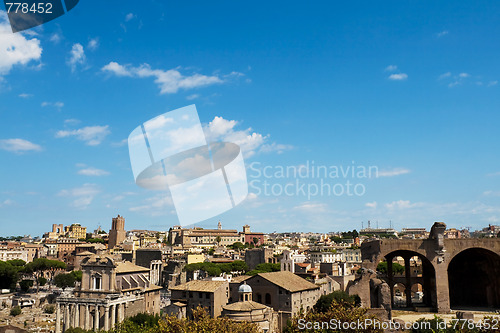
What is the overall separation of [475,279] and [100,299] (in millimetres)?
36902

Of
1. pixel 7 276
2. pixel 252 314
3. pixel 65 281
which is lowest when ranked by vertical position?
pixel 65 281

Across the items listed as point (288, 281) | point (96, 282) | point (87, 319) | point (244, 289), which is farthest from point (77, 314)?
point (288, 281)

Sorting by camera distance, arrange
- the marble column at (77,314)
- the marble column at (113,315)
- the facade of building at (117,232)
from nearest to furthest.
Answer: the marble column at (113,315), the marble column at (77,314), the facade of building at (117,232)

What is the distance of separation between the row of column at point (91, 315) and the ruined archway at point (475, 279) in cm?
3164

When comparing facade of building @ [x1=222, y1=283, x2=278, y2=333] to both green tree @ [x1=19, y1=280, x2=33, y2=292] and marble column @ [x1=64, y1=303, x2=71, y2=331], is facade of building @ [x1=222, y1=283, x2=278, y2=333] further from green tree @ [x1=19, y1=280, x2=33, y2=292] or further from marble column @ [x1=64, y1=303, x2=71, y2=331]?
green tree @ [x1=19, y1=280, x2=33, y2=292]

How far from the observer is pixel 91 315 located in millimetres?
38781

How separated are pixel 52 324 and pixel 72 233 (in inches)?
3857

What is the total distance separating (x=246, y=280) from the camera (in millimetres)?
41469

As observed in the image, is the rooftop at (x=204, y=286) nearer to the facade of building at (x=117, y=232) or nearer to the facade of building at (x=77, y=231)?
the facade of building at (x=117, y=232)

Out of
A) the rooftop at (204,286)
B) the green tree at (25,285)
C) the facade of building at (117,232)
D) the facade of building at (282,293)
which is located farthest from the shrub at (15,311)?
the facade of building at (117,232)

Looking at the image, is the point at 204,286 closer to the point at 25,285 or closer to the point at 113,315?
the point at 113,315

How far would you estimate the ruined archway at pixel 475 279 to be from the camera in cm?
4269

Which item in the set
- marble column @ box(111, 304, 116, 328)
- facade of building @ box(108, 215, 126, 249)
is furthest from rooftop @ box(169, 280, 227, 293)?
facade of building @ box(108, 215, 126, 249)

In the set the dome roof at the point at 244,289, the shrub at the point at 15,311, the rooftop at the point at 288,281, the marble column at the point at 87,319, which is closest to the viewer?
the dome roof at the point at 244,289
